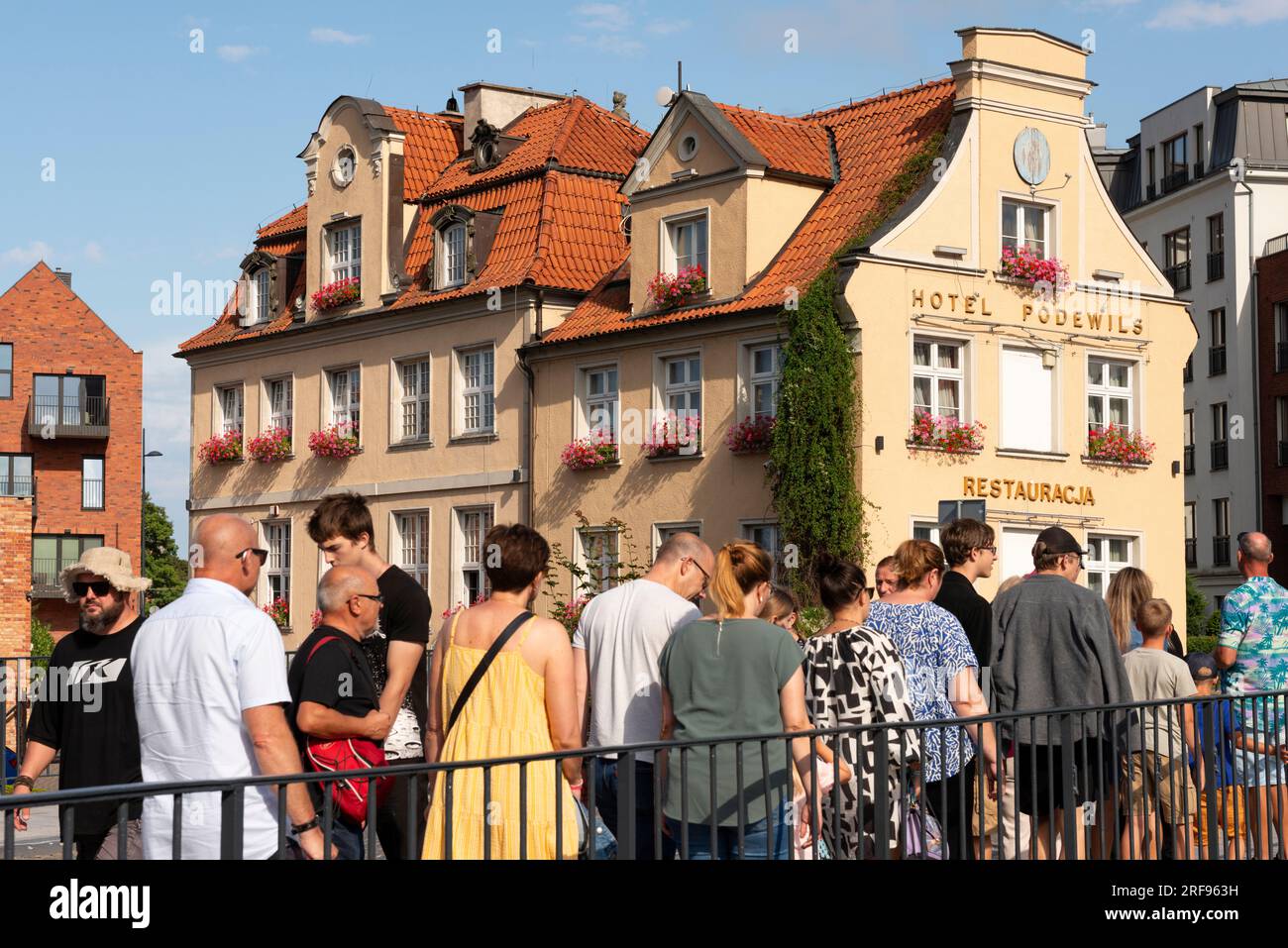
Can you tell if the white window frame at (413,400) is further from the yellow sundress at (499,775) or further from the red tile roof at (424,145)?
the yellow sundress at (499,775)

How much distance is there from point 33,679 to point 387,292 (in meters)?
19.2

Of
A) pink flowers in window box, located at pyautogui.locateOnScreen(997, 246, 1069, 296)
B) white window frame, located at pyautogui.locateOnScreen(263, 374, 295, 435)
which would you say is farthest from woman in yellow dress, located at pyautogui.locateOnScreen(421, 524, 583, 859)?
white window frame, located at pyautogui.locateOnScreen(263, 374, 295, 435)

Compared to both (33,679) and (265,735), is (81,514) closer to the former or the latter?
(33,679)

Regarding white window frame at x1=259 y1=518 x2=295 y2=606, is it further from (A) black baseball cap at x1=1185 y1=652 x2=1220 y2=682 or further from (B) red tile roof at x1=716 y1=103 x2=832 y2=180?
(A) black baseball cap at x1=1185 y1=652 x2=1220 y2=682

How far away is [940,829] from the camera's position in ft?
26.3

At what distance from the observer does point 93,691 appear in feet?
24.2

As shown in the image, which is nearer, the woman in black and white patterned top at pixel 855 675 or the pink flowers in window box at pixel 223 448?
the woman in black and white patterned top at pixel 855 675

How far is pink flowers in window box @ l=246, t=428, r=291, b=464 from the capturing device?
125ft

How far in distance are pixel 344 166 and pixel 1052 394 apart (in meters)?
15.4

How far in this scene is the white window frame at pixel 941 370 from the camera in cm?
2862

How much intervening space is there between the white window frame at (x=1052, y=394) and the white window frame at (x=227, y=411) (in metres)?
17.1

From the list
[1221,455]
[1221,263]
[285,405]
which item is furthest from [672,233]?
[1221,455]

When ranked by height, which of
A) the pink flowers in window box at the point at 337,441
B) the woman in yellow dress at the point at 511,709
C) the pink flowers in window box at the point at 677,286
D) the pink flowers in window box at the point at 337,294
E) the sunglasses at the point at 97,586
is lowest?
the woman in yellow dress at the point at 511,709

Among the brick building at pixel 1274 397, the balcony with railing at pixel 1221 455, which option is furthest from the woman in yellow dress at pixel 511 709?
the balcony with railing at pixel 1221 455
